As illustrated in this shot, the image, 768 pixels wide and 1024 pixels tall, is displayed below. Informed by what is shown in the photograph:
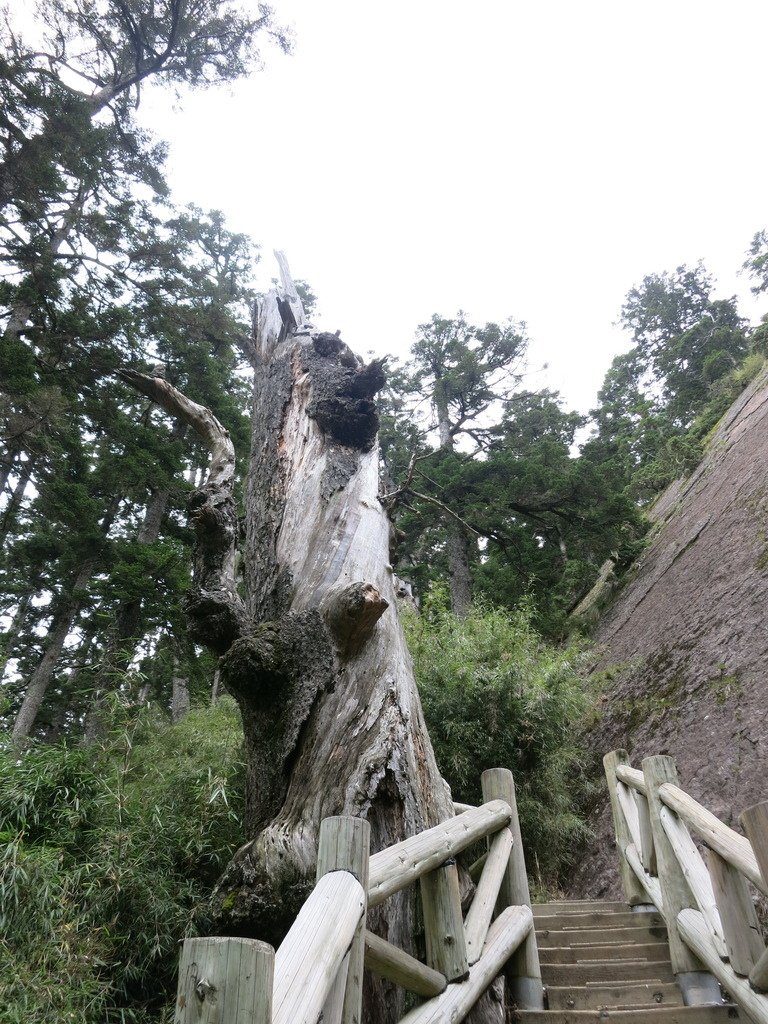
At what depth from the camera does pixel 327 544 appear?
3953mm

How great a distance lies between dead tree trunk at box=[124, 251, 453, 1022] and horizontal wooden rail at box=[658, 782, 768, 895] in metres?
1.18

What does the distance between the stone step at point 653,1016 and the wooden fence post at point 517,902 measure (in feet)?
0.81

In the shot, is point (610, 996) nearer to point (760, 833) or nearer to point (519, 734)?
point (760, 833)

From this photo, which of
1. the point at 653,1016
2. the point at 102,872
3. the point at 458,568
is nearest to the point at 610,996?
the point at 653,1016

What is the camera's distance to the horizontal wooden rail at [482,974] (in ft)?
7.25

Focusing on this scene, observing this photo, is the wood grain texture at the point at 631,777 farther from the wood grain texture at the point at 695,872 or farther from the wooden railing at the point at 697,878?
the wood grain texture at the point at 695,872

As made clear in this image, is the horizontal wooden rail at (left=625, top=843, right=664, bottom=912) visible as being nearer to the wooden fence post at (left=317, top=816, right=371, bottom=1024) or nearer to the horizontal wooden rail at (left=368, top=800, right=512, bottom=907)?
the horizontal wooden rail at (left=368, top=800, right=512, bottom=907)

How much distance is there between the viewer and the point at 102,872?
3.33 m

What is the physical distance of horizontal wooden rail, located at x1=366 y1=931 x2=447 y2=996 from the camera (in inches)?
76.5

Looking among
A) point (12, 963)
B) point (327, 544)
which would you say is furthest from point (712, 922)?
point (12, 963)

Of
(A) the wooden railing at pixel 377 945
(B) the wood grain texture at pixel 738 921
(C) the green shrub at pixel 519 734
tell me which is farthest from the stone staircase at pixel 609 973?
(C) the green shrub at pixel 519 734

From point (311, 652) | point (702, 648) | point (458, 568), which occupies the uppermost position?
point (458, 568)

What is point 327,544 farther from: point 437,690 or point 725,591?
point 725,591

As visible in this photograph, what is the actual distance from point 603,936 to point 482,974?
5.98 feet
